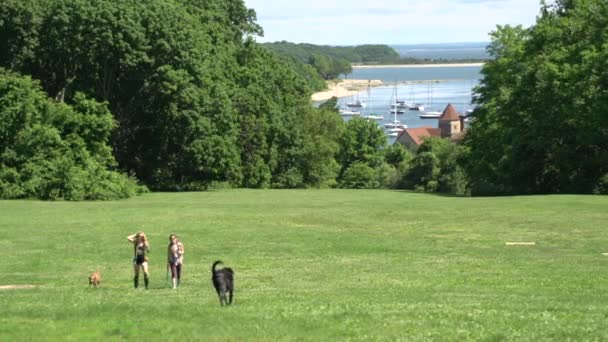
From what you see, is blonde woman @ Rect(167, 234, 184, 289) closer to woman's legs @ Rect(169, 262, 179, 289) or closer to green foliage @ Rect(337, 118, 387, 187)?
woman's legs @ Rect(169, 262, 179, 289)

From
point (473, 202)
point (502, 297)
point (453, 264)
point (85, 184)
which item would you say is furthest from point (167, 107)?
point (502, 297)

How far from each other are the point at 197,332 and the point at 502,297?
7.91 metres

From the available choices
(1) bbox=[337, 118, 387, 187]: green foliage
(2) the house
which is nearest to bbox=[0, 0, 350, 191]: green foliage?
(1) bbox=[337, 118, 387, 187]: green foliage

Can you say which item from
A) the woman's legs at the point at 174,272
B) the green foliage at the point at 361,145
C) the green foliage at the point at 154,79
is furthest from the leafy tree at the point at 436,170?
the woman's legs at the point at 174,272

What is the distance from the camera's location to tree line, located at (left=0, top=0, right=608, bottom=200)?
59.8 metres

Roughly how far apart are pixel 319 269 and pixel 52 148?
1408 inches

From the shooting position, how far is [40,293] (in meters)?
23.0

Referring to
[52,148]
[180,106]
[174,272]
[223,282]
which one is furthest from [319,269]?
[180,106]

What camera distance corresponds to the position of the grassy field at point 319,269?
16500 millimetres

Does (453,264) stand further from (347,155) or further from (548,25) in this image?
(347,155)

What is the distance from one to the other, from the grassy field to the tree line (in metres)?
→ 7.63

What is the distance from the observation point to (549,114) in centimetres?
6312

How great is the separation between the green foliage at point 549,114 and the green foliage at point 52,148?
25.9m

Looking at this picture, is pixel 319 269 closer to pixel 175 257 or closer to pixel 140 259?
pixel 175 257
